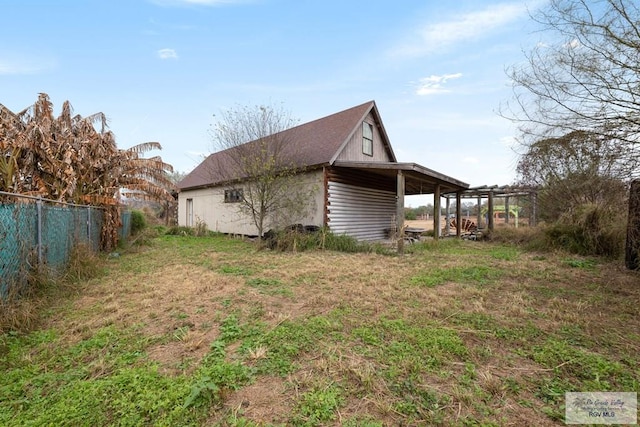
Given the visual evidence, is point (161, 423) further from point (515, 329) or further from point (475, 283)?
point (475, 283)

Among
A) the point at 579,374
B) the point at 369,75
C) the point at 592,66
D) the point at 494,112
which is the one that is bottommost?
the point at 579,374

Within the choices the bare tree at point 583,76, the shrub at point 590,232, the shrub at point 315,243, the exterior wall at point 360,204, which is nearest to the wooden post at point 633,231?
the shrub at point 590,232

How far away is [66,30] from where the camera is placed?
7793mm

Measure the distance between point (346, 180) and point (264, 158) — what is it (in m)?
3.33

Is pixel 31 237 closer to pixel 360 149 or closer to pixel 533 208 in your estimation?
pixel 360 149

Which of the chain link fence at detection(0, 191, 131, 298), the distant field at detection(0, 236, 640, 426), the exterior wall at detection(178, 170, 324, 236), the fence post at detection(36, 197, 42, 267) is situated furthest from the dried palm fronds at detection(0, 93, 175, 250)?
the exterior wall at detection(178, 170, 324, 236)

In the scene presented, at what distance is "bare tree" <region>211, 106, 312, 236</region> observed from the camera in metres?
9.70

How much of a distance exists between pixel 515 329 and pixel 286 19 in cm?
1099

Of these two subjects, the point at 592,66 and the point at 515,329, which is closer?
the point at 515,329

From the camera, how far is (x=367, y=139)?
488 inches

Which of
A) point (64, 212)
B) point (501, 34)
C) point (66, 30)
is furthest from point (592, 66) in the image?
point (66, 30)

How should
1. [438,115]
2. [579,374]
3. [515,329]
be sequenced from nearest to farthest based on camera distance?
[579,374]
[515,329]
[438,115]

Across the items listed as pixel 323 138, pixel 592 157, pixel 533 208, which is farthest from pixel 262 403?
pixel 533 208

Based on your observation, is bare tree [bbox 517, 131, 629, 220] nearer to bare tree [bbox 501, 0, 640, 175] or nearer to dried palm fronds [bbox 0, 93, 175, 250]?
bare tree [bbox 501, 0, 640, 175]
